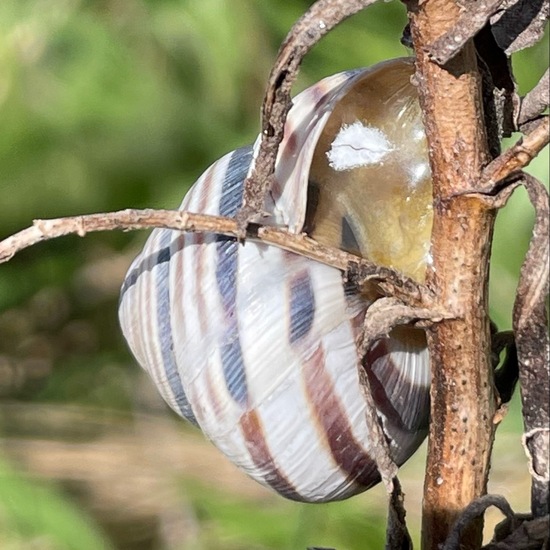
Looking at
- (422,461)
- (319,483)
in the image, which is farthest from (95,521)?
(319,483)

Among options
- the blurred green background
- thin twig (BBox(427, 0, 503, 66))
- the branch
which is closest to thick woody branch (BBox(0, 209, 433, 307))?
the branch

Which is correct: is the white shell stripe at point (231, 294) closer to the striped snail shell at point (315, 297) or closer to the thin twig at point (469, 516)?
the striped snail shell at point (315, 297)

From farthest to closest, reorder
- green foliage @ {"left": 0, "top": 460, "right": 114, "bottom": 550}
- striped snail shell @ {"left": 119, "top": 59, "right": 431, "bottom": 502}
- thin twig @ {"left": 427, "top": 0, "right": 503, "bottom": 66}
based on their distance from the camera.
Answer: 1. green foliage @ {"left": 0, "top": 460, "right": 114, "bottom": 550}
2. striped snail shell @ {"left": 119, "top": 59, "right": 431, "bottom": 502}
3. thin twig @ {"left": 427, "top": 0, "right": 503, "bottom": 66}

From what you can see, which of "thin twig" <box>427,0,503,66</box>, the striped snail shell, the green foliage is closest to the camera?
"thin twig" <box>427,0,503,66</box>

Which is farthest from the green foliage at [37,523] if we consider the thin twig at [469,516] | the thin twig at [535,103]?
the thin twig at [535,103]

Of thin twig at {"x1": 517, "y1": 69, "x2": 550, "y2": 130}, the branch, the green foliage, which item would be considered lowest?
the green foliage

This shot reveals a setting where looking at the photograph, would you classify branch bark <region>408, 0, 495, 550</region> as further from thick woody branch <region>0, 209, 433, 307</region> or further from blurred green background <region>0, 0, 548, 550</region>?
blurred green background <region>0, 0, 548, 550</region>

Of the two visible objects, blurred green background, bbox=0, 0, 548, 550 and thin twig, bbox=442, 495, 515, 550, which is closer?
thin twig, bbox=442, 495, 515, 550

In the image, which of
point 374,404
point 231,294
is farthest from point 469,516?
point 231,294

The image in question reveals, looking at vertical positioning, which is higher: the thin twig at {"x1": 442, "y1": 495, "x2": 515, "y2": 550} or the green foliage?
the thin twig at {"x1": 442, "y1": 495, "x2": 515, "y2": 550}
